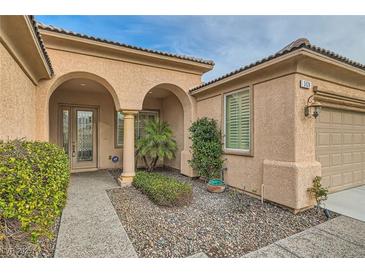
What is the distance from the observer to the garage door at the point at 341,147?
5375mm

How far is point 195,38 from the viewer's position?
29.9 feet

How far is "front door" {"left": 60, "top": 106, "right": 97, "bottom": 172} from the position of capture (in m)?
8.91

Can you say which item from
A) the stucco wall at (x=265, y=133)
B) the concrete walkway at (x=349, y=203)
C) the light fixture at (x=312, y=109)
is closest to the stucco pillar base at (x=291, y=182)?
the stucco wall at (x=265, y=133)

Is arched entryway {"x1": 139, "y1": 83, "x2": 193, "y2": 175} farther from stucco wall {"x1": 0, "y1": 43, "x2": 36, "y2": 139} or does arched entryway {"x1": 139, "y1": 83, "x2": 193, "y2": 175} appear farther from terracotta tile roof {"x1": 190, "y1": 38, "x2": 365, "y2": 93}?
stucco wall {"x1": 0, "y1": 43, "x2": 36, "y2": 139}

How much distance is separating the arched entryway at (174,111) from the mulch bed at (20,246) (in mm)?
5607

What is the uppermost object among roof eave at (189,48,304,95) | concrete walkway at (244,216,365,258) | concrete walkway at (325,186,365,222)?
roof eave at (189,48,304,95)

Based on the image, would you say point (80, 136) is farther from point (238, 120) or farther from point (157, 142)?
point (238, 120)

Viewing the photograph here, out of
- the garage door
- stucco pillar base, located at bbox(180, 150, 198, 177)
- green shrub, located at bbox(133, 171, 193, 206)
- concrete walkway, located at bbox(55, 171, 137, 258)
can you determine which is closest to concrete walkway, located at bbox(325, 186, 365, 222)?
the garage door

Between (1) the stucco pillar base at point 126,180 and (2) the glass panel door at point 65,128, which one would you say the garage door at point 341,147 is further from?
(2) the glass panel door at point 65,128

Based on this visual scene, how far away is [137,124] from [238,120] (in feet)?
19.4

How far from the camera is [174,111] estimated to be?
385 inches

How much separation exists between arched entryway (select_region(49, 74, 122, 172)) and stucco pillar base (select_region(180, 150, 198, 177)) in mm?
3715

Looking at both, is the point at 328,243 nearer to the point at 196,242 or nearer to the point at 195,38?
the point at 196,242

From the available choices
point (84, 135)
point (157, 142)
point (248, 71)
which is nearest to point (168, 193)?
point (157, 142)
